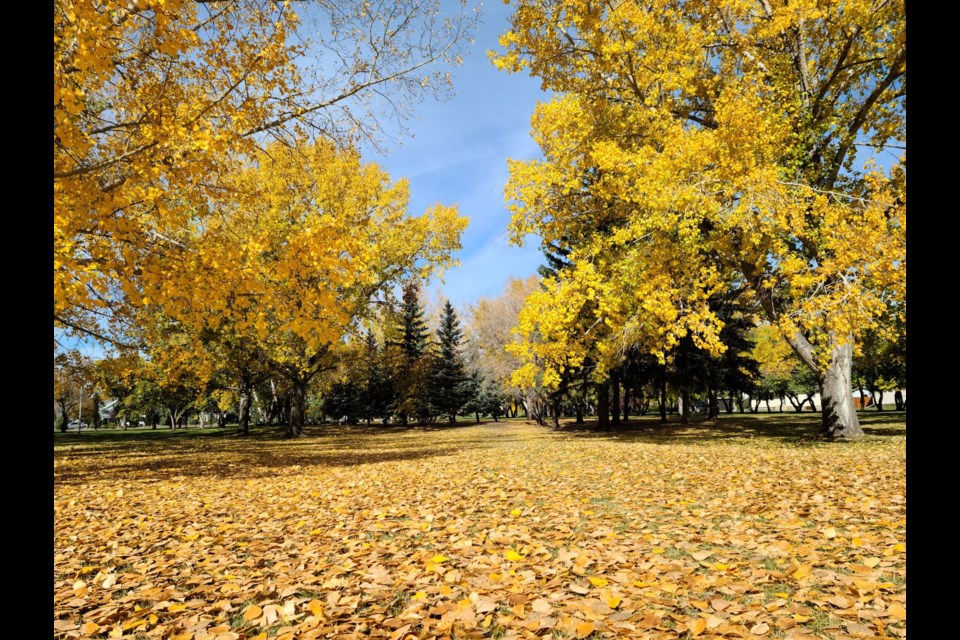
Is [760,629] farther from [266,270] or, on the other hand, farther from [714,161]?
[714,161]

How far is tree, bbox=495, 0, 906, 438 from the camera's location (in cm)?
981

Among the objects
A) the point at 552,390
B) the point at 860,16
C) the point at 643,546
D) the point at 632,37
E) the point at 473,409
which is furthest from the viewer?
the point at 473,409

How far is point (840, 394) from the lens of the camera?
1248 cm

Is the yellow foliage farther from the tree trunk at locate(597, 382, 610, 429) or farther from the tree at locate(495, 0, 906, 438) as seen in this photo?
the tree trunk at locate(597, 382, 610, 429)

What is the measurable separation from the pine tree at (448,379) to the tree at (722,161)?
85.0 feet

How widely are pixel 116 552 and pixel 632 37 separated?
1367cm

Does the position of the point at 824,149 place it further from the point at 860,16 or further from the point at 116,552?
the point at 116,552

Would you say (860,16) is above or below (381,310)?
above

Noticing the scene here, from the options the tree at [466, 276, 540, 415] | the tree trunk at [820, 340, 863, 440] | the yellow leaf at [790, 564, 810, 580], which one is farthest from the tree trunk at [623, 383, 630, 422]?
the yellow leaf at [790, 564, 810, 580]

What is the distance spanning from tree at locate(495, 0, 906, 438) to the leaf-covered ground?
4555mm

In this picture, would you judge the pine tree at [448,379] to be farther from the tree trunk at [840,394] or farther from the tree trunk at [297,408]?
the tree trunk at [840,394]

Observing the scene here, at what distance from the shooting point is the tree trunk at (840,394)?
1241 centimetres
